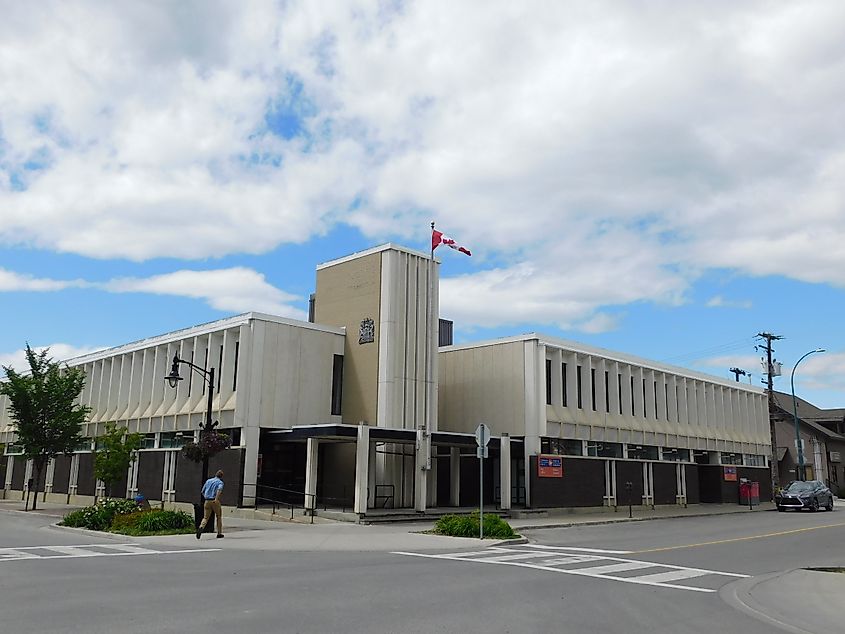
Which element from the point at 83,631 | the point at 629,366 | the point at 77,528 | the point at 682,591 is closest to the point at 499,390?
the point at 629,366

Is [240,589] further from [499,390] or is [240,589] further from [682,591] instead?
[499,390]

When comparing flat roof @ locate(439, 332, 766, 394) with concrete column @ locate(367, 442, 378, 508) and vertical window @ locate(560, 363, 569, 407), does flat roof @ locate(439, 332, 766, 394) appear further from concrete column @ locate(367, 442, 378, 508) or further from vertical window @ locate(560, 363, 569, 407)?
concrete column @ locate(367, 442, 378, 508)

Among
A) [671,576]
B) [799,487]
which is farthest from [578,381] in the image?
[671,576]

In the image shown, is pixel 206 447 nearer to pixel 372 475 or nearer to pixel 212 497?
pixel 212 497

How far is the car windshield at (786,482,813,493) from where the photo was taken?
4297 centimetres

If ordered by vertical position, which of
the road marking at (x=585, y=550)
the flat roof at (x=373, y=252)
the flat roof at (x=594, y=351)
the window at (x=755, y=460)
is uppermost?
the flat roof at (x=373, y=252)

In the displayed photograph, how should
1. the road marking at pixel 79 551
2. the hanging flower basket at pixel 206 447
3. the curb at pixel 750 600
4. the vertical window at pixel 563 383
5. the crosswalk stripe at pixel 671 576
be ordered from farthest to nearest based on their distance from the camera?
the vertical window at pixel 563 383
the hanging flower basket at pixel 206 447
the road marking at pixel 79 551
the crosswalk stripe at pixel 671 576
the curb at pixel 750 600

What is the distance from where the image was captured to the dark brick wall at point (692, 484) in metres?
46.8

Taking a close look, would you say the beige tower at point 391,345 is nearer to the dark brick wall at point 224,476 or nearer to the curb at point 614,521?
the dark brick wall at point 224,476

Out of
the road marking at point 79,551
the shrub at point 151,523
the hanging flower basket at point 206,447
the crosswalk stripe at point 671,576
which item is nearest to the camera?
the crosswalk stripe at point 671,576

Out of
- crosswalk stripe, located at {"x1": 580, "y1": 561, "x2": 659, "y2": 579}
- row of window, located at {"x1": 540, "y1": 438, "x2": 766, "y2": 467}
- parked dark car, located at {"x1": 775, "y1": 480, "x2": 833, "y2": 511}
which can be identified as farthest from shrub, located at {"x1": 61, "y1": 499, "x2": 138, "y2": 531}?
parked dark car, located at {"x1": 775, "y1": 480, "x2": 833, "y2": 511}

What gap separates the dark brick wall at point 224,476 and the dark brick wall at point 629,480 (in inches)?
757

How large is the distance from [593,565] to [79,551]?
11.2 metres

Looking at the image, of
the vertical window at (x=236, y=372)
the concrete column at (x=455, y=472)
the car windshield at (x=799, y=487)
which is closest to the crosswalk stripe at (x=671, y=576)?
the concrete column at (x=455, y=472)
